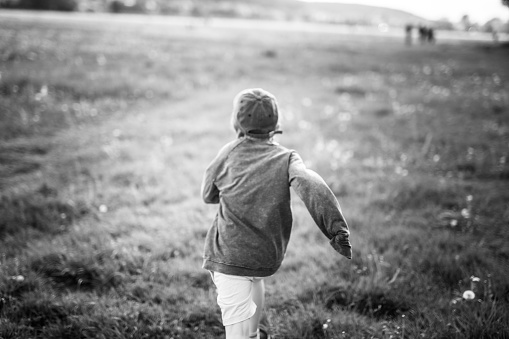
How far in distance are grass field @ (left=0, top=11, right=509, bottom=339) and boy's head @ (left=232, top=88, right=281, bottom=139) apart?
152 cm

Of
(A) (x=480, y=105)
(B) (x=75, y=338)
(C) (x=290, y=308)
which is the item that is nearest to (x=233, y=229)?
(C) (x=290, y=308)

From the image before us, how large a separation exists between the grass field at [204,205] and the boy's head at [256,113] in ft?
4.99

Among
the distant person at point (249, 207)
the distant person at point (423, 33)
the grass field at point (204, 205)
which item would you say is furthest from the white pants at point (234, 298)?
the distant person at point (423, 33)

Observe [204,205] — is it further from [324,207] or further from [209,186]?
[324,207]

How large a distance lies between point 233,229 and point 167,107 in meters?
6.56

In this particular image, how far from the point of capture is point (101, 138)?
250 inches

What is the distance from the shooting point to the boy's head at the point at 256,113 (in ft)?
6.96

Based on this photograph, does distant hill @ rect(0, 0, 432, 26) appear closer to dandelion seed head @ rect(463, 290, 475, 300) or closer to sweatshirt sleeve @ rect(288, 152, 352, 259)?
sweatshirt sleeve @ rect(288, 152, 352, 259)

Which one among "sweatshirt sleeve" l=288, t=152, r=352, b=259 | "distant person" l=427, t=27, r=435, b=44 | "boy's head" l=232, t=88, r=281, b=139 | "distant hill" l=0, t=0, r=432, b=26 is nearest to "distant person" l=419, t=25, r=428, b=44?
"distant person" l=427, t=27, r=435, b=44

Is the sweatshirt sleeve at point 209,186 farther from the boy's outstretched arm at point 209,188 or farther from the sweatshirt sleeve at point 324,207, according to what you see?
the sweatshirt sleeve at point 324,207

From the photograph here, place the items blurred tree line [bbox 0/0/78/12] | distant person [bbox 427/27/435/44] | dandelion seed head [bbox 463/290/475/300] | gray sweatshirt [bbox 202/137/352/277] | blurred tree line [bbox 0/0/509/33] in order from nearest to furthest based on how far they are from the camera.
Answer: gray sweatshirt [bbox 202/137/352/277], dandelion seed head [bbox 463/290/475/300], blurred tree line [bbox 0/0/78/12], distant person [bbox 427/27/435/44], blurred tree line [bbox 0/0/509/33]

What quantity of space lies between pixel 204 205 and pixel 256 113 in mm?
2594

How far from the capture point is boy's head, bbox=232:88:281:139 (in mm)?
2121

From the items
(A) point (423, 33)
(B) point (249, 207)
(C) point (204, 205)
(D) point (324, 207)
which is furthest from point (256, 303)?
(A) point (423, 33)
